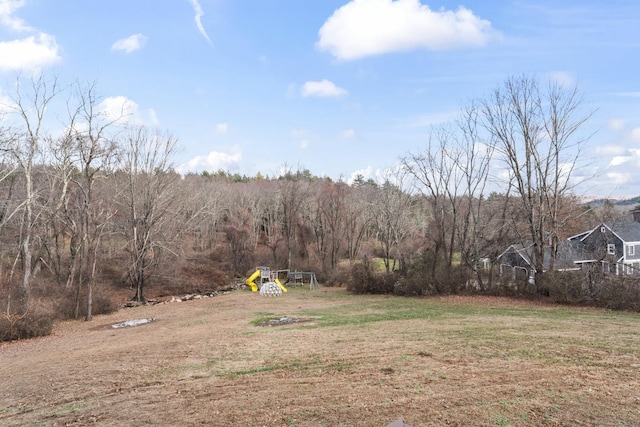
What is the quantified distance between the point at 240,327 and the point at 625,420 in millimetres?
10450

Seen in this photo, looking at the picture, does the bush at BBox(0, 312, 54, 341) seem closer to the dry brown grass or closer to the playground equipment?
the dry brown grass

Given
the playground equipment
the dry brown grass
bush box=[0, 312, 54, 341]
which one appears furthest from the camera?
the playground equipment

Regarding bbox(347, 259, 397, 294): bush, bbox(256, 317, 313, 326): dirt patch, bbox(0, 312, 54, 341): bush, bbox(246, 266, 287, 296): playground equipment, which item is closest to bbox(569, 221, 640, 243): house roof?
bbox(347, 259, 397, 294): bush

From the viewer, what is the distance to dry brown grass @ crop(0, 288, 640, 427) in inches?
224

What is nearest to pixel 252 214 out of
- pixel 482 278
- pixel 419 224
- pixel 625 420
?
pixel 419 224

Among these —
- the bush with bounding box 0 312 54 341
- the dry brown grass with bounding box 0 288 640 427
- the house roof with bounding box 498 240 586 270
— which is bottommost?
the bush with bounding box 0 312 54 341

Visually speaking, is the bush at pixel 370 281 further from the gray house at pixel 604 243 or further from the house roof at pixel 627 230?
the house roof at pixel 627 230

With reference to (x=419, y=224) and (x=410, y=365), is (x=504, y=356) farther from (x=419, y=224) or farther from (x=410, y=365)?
(x=419, y=224)

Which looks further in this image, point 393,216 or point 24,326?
point 393,216

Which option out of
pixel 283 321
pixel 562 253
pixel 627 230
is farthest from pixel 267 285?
pixel 627 230

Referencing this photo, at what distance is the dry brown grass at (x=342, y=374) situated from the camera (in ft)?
18.7

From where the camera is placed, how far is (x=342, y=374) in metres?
7.42

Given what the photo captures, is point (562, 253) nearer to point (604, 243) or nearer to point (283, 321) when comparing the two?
point (604, 243)

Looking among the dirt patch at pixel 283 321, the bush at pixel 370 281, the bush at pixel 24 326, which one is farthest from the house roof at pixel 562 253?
the bush at pixel 24 326
